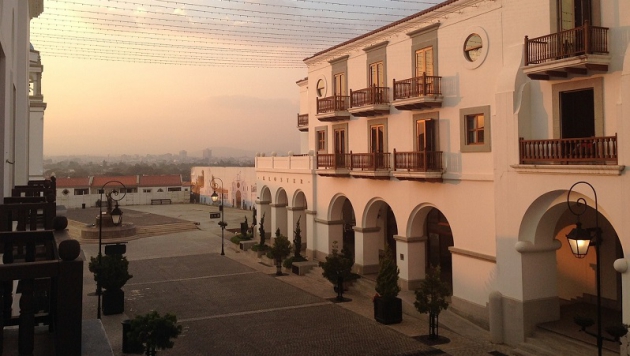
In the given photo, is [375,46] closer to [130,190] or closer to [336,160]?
[336,160]

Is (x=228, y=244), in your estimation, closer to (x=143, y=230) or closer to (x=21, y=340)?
(x=143, y=230)

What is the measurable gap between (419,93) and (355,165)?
5.62 m

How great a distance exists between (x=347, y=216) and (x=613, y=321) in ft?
61.4

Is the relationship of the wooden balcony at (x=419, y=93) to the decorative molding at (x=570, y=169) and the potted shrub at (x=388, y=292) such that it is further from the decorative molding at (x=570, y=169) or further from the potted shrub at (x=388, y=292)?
the potted shrub at (x=388, y=292)

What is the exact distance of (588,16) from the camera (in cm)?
1345

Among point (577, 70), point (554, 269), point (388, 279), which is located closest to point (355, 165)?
point (388, 279)

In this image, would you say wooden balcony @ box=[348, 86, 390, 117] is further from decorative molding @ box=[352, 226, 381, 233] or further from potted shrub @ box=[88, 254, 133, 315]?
potted shrub @ box=[88, 254, 133, 315]

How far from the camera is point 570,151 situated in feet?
42.7

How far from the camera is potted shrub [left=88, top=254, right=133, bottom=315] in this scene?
749 inches

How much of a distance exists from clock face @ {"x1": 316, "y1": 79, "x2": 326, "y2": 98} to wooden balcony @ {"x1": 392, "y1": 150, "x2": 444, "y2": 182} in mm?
8881

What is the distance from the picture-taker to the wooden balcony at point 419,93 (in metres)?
18.8

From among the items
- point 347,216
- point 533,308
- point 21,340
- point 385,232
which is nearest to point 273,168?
point 347,216

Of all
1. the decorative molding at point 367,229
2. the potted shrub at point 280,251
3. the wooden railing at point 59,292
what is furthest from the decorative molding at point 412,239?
the wooden railing at point 59,292

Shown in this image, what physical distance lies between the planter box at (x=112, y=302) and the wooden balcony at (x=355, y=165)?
37.2 ft
